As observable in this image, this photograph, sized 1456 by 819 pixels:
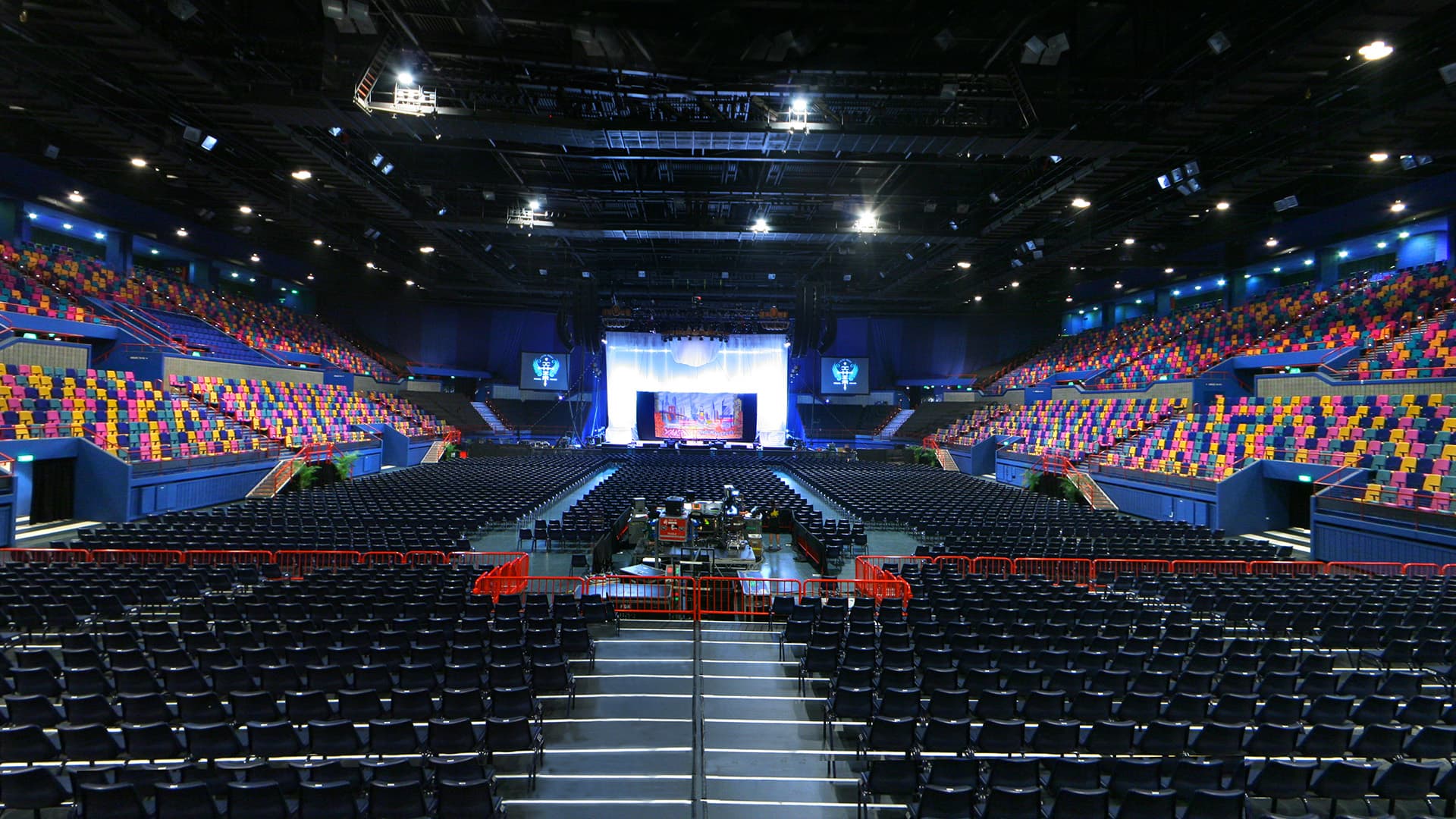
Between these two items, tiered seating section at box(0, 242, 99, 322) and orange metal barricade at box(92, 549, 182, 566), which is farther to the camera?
tiered seating section at box(0, 242, 99, 322)

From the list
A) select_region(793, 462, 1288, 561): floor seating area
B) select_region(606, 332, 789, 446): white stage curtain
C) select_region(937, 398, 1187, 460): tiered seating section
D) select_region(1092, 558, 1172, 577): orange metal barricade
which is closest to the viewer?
select_region(1092, 558, 1172, 577): orange metal barricade

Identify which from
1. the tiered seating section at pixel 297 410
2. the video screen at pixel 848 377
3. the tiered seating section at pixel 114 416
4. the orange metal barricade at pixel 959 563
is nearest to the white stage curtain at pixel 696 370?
the video screen at pixel 848 377

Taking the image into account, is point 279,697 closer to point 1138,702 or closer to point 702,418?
point 1138,702

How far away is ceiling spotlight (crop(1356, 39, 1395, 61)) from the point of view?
40.7 ft

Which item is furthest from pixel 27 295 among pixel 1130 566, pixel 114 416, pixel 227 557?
pixel 1130 566

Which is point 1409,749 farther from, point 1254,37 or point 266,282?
point 266,282

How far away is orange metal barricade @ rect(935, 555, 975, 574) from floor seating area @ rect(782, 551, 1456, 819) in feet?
10.1

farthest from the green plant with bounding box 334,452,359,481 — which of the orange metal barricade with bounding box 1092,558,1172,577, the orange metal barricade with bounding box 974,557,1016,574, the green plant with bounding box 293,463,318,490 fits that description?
the orange metal barricade with bounding box 1092,558,1172,577

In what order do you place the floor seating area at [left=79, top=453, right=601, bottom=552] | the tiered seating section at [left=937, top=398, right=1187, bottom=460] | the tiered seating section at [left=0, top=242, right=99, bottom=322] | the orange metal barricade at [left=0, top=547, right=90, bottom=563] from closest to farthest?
the orange metal barricade at [left=0, top=547, right=90, bottom=563] → the floor seating area at [left=79, top=453, right=601, bottom=552] → the tiered seating section at [left=0, top=242, right=99, bottom=322] → the tiered seating section at [left=937, top=398, right=1187, bottom=460]

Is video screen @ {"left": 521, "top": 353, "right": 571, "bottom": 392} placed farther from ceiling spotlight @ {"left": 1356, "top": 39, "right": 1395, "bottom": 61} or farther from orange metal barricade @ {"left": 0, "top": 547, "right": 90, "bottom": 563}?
ceiling spotlight @ {"left": 1356, "top": 39, "right": 1395, "bottom": 61}

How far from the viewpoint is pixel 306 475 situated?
26125mm

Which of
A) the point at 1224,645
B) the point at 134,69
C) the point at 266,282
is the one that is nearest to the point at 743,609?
the point at 1224,645

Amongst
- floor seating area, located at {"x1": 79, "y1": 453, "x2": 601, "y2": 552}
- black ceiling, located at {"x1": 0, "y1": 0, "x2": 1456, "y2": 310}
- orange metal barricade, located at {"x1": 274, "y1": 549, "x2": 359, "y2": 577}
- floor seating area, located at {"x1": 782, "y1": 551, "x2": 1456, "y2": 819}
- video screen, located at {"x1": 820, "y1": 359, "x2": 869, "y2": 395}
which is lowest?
floor seating area, located at {"x1": 782, "y1": 551, "x2": 1456, "y2": 819}

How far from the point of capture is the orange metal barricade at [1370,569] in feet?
48.3
